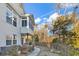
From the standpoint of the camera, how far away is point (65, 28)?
241 cm

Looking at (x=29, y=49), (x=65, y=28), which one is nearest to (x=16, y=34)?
(x=29, y=49)

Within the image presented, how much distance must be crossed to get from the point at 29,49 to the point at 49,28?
311 mm

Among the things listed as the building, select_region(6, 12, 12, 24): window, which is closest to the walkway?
the building

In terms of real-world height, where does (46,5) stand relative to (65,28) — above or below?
above

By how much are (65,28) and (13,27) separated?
558 millimetres

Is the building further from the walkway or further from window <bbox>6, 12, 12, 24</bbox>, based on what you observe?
the walkway

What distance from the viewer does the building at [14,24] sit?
7.71 feet

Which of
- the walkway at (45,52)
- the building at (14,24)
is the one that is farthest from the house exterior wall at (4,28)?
the walkway at (45,52)

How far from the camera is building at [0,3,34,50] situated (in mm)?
2349

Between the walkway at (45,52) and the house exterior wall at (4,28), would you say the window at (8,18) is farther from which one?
the walkway at (45,52)

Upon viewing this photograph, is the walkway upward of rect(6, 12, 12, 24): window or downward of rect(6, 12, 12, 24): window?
downward

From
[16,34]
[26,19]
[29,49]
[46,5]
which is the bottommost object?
[29,49]

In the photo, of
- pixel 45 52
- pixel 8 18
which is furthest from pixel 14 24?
pixel 45 52

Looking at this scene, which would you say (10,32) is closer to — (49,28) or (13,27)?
(13,27)
